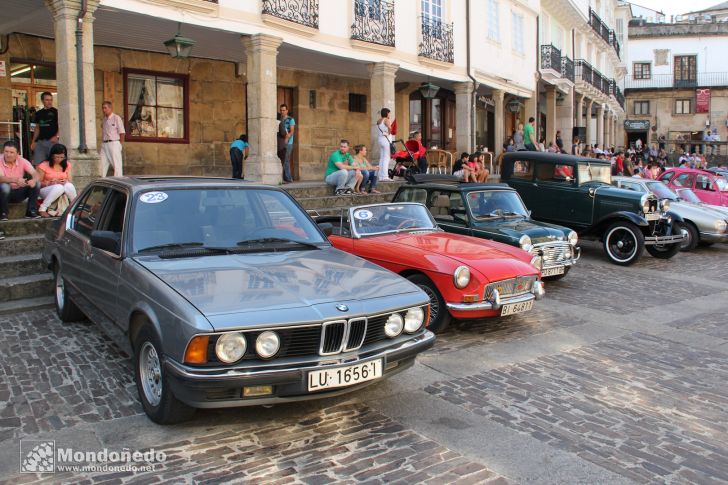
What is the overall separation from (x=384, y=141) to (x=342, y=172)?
2488 millimetres

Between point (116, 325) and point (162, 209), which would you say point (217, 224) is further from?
point (116, 325)

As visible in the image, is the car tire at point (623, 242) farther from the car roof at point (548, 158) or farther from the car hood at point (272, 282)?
the car hood at point (272, 282)

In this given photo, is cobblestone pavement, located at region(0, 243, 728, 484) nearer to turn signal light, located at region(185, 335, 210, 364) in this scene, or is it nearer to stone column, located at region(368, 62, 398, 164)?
turn signal light, located at region(185, 335, 210, 364)

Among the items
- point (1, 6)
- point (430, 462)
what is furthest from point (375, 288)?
point (1, 6)

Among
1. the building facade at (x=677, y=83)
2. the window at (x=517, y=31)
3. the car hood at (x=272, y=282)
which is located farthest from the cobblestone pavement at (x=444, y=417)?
the building facade at (x=677, y=83)

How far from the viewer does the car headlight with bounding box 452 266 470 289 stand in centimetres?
661

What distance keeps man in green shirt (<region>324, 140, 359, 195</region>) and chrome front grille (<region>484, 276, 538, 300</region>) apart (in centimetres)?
702

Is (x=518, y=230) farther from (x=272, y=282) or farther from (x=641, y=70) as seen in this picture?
(x=641, y=70)

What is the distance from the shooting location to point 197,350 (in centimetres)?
383

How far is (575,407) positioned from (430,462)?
1562mm

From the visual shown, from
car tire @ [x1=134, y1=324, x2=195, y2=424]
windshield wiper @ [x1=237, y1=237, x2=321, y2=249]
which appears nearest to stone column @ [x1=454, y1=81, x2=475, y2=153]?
windshield wiper @ [x1=237, y1=237, x2=321, y2=249]

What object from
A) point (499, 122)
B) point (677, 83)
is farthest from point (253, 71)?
point (677, 83)

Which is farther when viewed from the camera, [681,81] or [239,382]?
[681,81]

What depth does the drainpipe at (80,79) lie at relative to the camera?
10422mm
